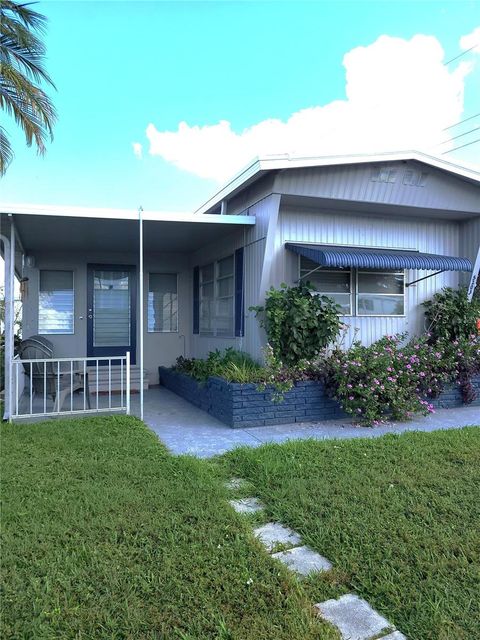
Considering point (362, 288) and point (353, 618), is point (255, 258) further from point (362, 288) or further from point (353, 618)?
point (353, 618)

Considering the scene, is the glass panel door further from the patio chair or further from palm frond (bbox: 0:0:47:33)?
palm frond (bbox: 0:0:47:33)

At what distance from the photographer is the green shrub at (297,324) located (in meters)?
6.36

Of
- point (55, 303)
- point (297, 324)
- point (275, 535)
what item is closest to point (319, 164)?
point (297, 324)

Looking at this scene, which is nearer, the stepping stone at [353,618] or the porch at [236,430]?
the stepping stone at [353,618]

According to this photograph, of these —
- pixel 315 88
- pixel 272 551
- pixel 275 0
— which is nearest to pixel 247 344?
pixel 272 551

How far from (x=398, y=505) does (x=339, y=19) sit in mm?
9031

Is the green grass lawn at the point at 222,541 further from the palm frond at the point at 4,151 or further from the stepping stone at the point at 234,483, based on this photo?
the palm frond at the point at 4,151

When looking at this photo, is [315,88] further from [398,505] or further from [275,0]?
[398,505]

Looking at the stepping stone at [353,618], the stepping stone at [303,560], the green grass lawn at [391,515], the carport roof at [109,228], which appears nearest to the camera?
the stepping stone at [353,618]

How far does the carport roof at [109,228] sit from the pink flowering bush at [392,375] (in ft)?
8.59

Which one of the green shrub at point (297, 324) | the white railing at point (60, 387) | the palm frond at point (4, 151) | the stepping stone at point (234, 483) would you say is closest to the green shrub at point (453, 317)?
the green shrub at point (297, 324)

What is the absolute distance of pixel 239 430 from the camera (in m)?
5.70

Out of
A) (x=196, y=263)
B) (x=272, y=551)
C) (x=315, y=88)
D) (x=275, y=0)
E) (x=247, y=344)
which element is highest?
(x=315, y=88)

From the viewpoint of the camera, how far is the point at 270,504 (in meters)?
3.40
